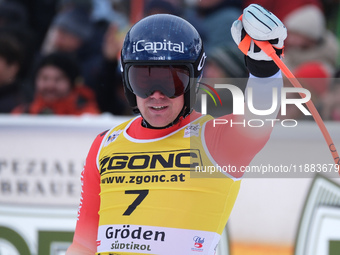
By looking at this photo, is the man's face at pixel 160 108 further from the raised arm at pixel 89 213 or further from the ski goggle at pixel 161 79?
the raised arm at pixel 89 213

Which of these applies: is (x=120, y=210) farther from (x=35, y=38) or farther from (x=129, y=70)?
(x=35, y=38)

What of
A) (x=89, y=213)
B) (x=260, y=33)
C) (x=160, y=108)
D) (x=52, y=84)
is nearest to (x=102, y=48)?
(x=52, y=84)

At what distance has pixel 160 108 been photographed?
3.00 metres

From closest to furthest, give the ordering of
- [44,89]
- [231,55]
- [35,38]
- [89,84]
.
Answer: [231,55], [44,89], [89,84], [35,38]

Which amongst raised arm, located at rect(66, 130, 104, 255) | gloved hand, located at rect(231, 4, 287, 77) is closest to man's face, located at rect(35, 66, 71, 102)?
raised arm, located at rect(66, 130, 104, 255)

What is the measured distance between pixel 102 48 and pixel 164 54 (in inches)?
156

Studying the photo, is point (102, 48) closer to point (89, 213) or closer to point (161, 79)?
point (89, 213)

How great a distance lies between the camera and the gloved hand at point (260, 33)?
8.63ft

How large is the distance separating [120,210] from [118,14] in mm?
4278

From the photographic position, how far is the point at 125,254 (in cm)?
293

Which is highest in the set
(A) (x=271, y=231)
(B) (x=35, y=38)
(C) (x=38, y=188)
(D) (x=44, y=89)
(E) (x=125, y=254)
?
(B) (x=35, y=38)

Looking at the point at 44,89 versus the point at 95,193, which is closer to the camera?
the point at 95,193

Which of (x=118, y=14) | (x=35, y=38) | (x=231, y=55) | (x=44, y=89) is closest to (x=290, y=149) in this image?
(x=231, y=55)

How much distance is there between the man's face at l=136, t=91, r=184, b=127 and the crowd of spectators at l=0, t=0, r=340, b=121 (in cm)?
223
